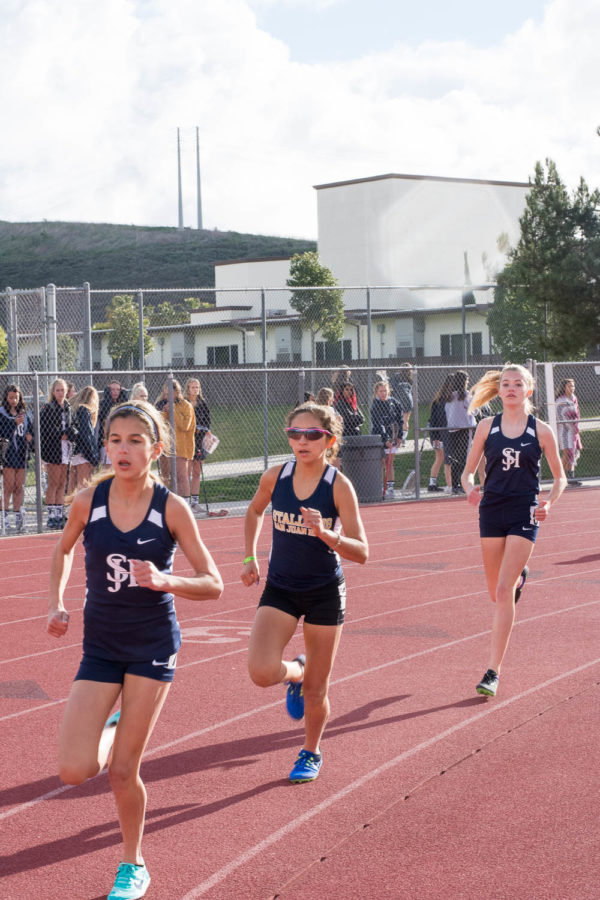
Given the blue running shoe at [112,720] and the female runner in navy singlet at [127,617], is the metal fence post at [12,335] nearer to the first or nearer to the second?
the female runner in navy singlet at [127,617]

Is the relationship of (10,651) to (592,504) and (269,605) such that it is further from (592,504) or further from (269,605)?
(592,504)

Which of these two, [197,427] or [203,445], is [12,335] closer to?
[197,427]

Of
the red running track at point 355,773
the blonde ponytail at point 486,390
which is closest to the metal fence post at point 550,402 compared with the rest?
the red running track at point 355,773

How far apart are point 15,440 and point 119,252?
105 m

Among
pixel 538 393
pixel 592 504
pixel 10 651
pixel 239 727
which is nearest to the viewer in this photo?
Answer: pixel 239 727

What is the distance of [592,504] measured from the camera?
738 inches

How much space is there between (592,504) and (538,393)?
13.0 feet

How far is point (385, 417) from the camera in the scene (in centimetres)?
1953

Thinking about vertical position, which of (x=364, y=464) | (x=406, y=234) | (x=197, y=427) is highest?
(x=406, y=234)

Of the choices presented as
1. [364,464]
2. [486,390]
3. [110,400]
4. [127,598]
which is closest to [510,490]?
[486,390]

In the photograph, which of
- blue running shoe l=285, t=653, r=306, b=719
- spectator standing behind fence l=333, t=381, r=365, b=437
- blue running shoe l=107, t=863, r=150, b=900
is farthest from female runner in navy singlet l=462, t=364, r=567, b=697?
spectator standing behind fence l=333, t=381, r=365, b=437

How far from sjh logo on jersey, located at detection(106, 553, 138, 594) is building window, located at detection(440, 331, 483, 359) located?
4090 cm

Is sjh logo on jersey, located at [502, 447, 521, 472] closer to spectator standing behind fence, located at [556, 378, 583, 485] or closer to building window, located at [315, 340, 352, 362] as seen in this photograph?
spectator standing behind fence, located at [556, 378, 583, 485]

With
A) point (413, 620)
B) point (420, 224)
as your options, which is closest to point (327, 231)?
point (420, 224)
